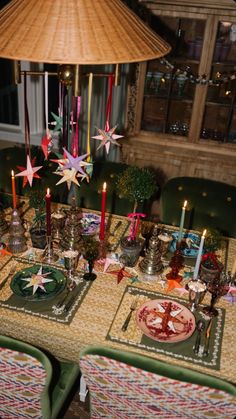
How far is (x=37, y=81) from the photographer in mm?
3754

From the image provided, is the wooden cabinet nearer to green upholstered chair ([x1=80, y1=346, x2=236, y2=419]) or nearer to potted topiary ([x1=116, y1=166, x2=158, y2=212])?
potted topiary ([x1=116, y1=166, x2=158, y2=212])

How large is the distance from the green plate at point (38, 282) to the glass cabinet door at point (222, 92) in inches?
88.6

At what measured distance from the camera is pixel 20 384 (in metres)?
1.46

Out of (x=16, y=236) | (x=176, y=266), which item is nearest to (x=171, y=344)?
(x=176, y=266)

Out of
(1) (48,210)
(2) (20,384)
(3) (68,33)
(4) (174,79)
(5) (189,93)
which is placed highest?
(3) (68,33)

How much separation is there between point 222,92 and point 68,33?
2.83 metres

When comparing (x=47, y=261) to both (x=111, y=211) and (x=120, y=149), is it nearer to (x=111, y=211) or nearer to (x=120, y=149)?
(x=111, y=211)

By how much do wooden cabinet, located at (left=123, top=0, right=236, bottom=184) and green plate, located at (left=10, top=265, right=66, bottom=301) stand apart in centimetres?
202

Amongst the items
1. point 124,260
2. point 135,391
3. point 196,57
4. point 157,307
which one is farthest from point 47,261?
point 196,57

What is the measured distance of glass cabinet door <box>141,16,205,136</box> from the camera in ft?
11.0

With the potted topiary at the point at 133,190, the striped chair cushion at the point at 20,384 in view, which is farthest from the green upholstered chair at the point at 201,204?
the striped chair cushion at the point at 20,384

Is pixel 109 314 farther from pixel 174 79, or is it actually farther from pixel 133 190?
pixel 174 79

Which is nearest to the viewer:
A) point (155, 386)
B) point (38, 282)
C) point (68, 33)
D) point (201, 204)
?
point (68, 33)

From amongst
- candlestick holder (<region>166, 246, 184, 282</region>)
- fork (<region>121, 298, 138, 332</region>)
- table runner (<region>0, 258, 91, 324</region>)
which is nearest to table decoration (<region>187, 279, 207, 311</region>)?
candlestick holder (<region>166, 246, 184, 282</region>)
